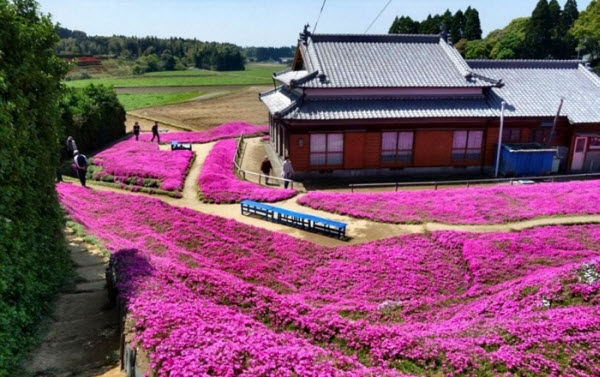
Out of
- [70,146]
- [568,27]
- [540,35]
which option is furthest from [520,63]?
[568,27]

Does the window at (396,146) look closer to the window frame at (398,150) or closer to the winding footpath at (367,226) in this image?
the window frame at (398,150)

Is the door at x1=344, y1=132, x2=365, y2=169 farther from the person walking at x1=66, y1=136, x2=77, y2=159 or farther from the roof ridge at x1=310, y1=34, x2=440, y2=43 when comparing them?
the person walking at x1=66, y1=136, x2=77, y2=159

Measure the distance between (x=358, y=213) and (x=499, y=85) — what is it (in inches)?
613

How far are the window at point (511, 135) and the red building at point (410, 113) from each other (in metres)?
0.07

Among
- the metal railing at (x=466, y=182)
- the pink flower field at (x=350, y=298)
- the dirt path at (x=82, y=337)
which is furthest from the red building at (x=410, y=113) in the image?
the dirt path at (x=82, y=337)

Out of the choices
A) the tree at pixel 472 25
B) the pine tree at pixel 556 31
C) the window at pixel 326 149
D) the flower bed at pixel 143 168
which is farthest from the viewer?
the tree at pixel 472 25

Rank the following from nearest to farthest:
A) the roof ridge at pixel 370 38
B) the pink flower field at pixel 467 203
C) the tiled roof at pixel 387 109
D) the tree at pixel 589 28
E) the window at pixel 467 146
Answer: the pink flower field at pixel 467 203 → the tiled roof at pixel 387 109 → the window at pixel 467 146 → the roof ridge at pixel 370 38 → the tree at pixel 589 28

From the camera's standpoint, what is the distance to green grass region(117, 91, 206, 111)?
75.6 meters

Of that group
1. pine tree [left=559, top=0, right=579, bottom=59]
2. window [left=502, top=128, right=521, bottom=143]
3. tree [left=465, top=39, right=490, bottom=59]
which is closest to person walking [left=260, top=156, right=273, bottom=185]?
window [left=502, top=128, right=521, bottom=143]

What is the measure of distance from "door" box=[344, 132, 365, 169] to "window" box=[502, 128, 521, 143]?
10527 millimetres

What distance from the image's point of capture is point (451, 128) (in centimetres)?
3020

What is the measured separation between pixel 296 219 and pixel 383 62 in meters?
16.6

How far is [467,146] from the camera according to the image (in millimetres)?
30844

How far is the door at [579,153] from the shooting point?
3111 centimetres
